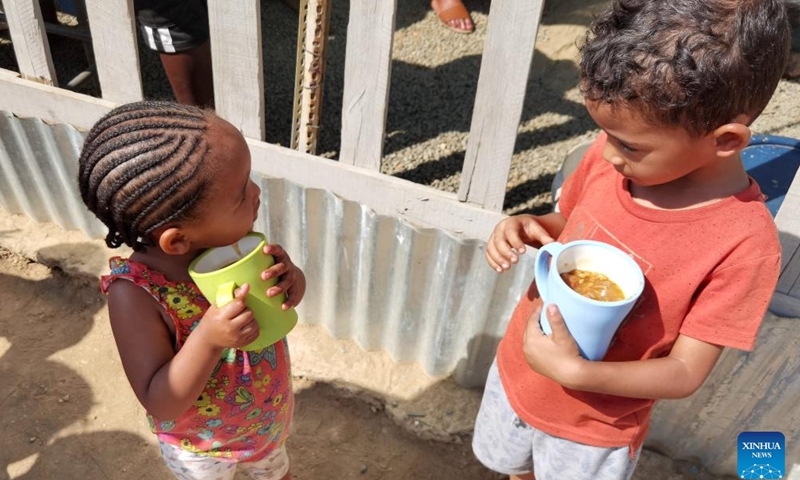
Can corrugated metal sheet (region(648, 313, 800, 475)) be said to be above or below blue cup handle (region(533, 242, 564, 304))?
below

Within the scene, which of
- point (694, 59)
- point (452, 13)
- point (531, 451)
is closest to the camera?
point (694, 59)

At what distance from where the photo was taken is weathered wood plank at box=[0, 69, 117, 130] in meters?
2.83

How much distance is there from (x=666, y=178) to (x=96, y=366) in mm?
2554

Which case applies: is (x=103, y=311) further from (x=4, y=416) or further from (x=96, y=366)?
(x=4, y=416)

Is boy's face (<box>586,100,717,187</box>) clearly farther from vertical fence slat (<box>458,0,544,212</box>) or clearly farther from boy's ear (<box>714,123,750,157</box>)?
vertical fence slat (<box>458,0,544,212</box>)

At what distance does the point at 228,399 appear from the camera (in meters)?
1.66

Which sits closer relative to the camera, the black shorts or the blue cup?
the blue cup

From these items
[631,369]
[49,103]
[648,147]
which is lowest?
[49,103]

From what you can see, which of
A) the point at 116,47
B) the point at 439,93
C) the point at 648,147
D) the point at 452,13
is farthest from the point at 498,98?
the point at 452,13

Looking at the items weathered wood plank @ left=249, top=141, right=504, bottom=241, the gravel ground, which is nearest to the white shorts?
weathered wood plank @ left=249, top=141, right=504, bottom=241

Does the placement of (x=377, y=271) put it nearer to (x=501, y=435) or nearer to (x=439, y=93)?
(x=501, y=435)

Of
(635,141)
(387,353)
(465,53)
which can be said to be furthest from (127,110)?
(465,53)

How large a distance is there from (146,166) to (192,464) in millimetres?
877

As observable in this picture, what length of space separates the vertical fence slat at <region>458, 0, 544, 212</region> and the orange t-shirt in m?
0.53
